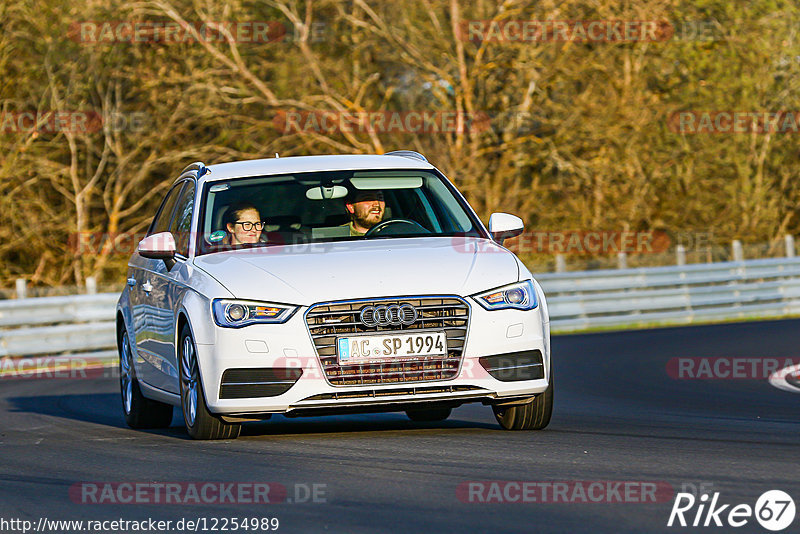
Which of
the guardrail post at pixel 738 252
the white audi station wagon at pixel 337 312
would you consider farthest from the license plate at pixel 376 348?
the guardrail post at pixel 738 252

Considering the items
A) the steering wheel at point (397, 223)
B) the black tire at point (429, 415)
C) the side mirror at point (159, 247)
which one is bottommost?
the black tire at point (429, 415)

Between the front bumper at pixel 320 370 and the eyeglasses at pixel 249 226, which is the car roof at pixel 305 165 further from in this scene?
the front bumper at pixel 320 370

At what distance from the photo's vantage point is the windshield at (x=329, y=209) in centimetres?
909

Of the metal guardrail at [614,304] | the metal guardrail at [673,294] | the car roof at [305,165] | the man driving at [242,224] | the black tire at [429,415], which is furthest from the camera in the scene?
the metal guardrail at [673,294]

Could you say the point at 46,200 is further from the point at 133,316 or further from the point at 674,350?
the point at 133,316

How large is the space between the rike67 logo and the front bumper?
Result: 2220 millimetres

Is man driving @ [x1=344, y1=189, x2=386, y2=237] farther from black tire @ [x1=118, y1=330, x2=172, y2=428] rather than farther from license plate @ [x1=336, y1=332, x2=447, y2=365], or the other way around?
black tire @ [x1=118, y1=330, x2=172, y2=428]

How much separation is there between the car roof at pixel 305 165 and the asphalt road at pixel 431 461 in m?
1.64

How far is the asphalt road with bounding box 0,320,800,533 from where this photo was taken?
5895mm

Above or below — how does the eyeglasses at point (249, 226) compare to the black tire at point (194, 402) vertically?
above

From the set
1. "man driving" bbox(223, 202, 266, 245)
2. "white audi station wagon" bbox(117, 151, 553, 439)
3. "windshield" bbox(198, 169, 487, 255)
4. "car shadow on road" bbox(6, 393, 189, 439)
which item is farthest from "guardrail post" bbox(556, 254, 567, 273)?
"man driving" bbox(223, 202, 266, 245)

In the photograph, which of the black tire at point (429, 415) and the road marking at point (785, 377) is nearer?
the black tire at point (429, 415)

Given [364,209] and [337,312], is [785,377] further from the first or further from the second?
[337,312]

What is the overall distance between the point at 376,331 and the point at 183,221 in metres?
2.37
